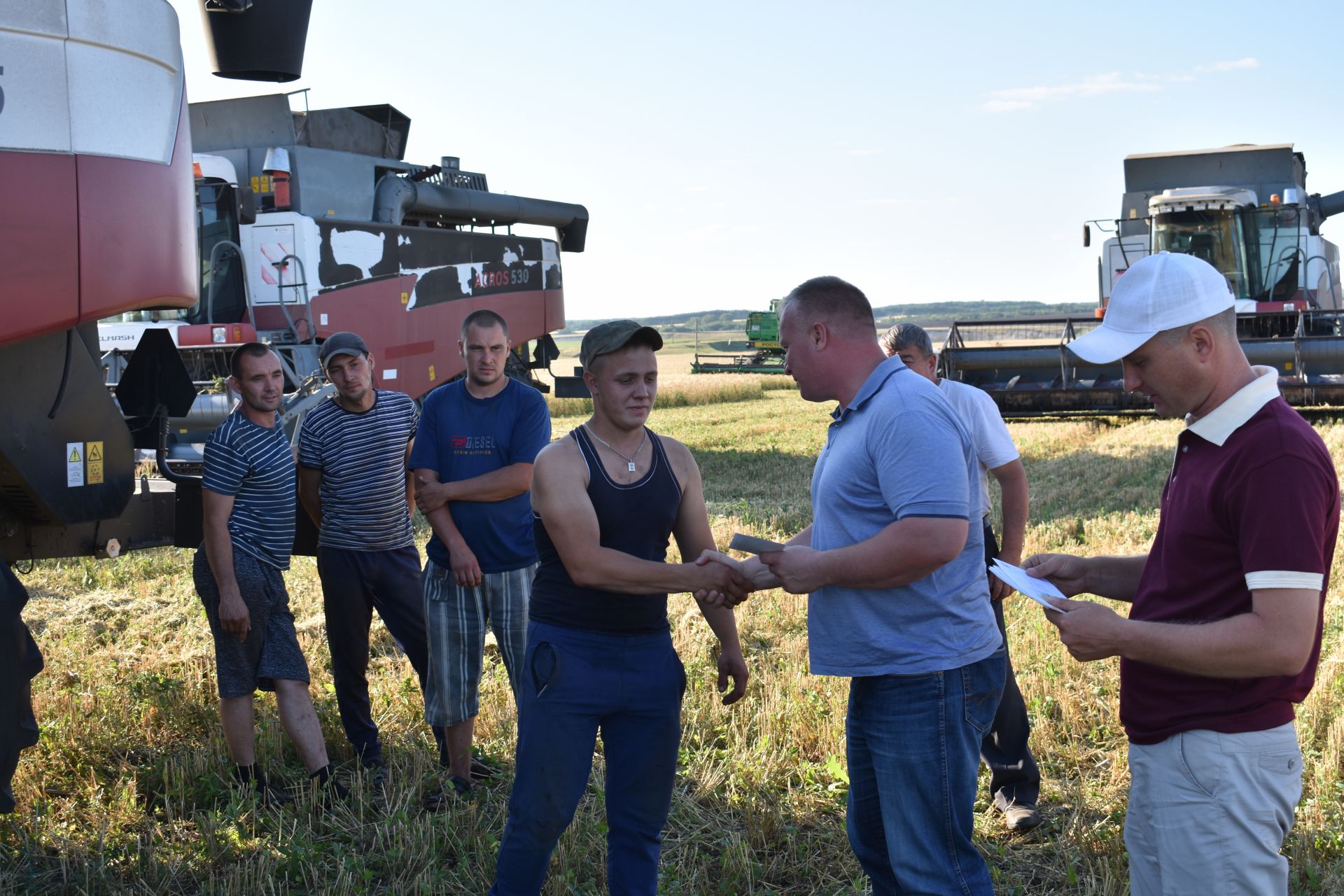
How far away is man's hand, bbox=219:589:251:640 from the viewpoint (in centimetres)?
418

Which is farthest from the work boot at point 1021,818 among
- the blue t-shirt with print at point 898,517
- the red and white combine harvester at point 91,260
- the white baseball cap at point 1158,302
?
the red and white combine harvester at point 91,260

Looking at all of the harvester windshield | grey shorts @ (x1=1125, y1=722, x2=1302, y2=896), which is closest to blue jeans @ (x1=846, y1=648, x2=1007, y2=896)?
grey shorts @ (x1=1125, y1=722, x2=1302, y2=896)

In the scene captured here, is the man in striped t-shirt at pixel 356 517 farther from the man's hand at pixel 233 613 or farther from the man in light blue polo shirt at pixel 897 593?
the man in light blue polo shirt at pixel 897 593

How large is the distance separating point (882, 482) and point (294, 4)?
7.43 ft

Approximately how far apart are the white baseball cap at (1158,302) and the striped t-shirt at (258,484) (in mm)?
3067

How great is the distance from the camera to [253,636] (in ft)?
14.2

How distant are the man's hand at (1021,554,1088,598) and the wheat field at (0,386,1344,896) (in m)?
1.18

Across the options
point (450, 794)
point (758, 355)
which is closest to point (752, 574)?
point (450, 794)

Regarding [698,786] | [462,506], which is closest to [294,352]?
[462,506]

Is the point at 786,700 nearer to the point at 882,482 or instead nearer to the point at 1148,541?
the point at 882,482

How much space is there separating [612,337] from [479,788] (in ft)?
6.67

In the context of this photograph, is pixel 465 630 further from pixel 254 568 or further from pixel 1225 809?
pixel 1225 809

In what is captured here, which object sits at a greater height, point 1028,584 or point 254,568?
point 1028,584

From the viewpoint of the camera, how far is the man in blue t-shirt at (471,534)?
4.29 m
